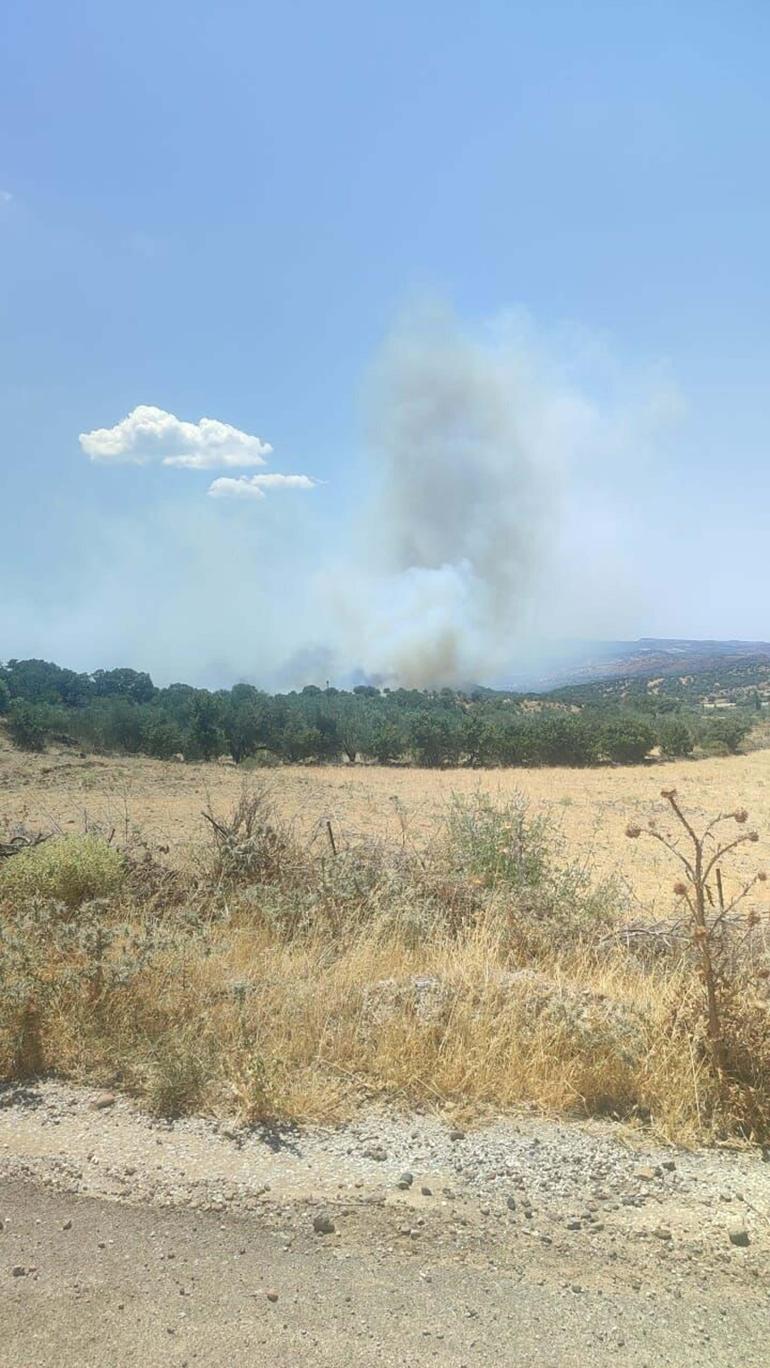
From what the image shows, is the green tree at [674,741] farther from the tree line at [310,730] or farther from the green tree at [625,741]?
the green tree at [625,741]

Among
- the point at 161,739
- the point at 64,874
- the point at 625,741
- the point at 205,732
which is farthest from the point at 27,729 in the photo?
the point at 64,874

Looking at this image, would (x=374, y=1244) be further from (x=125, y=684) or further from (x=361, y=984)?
(x=125, y=684)

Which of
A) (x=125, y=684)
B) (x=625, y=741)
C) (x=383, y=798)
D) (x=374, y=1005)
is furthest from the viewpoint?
(x=125, y=684)

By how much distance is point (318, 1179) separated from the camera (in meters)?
2.77

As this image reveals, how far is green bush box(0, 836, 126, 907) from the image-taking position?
5.49m

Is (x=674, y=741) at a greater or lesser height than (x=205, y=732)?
lesser

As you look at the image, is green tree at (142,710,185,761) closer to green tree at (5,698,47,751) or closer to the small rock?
green tree at (5,698,47,751)

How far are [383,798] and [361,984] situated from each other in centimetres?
2339

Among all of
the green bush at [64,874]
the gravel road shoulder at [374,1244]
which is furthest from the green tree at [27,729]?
the gravel road shoulder at [374,1244]

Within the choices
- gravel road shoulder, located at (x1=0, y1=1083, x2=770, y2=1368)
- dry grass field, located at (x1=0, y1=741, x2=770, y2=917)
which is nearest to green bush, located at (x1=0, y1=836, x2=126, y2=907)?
dry grass field, located at (x1=0, y1=741, x2=770, y2=917)

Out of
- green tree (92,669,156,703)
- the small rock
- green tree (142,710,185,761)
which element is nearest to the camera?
the small rock

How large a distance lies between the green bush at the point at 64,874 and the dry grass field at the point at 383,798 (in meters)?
1.07

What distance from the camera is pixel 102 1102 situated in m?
3.25

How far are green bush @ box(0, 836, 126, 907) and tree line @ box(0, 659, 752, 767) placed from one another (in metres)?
33.7
